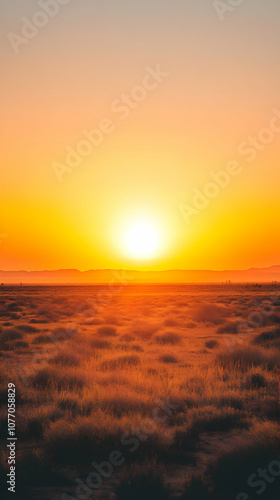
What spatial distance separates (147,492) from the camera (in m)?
5.56

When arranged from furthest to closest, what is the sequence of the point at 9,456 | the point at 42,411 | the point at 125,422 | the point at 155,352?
the point at 155,352
the point at 42,411
the point at 125,422
the point at 9,456

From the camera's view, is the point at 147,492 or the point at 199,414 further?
the point at 199,414

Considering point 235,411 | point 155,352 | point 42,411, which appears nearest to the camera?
point 42,411

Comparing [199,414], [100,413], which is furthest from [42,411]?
[199,414]

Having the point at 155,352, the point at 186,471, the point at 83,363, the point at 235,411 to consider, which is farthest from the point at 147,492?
the point at 155,352

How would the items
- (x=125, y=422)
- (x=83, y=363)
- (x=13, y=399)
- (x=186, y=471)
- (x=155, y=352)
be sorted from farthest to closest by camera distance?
1. (x=155, y=352)
2. (x=83, y=363)
3. (x=13, y=399)
4. (x=125, y=422)
5. (x=186, y=471)

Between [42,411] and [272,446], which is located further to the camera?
[42,411]

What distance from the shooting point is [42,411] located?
8.73m

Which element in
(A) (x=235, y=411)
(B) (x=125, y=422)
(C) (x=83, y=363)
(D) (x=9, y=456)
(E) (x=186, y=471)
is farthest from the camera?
(C) (x=83, y=363)

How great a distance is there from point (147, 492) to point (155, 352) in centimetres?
1260

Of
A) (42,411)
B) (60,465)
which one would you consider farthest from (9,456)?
(42,411)

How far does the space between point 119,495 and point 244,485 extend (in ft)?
5.89

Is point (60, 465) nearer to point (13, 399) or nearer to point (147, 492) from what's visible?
point (147, 492)

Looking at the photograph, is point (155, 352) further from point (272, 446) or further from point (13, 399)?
point (272, 446)
